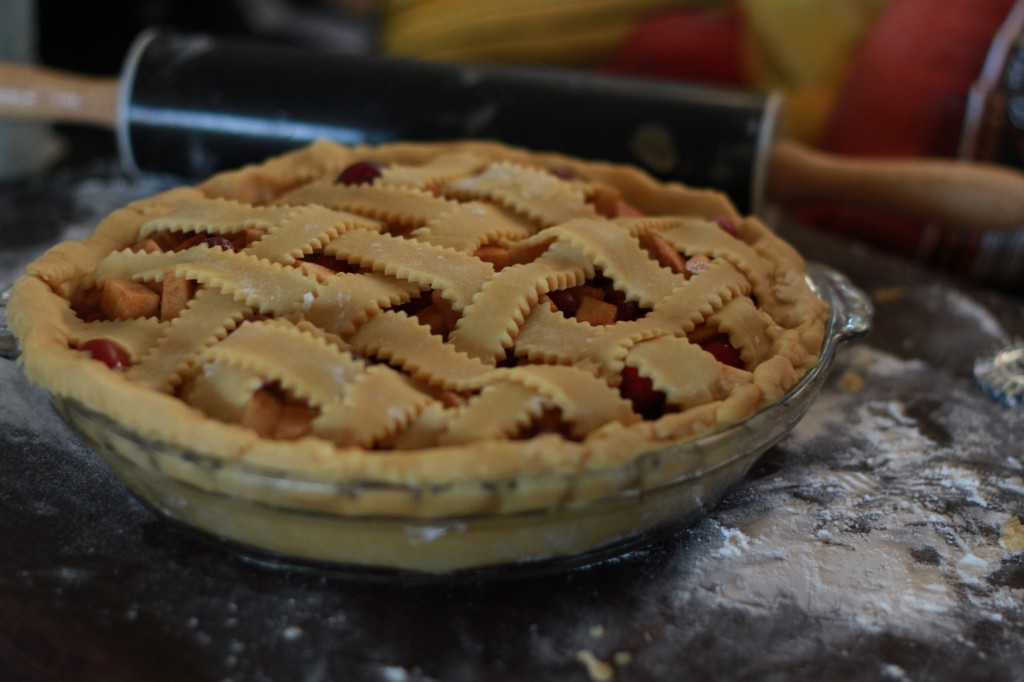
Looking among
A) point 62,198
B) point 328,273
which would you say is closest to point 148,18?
point 62,198

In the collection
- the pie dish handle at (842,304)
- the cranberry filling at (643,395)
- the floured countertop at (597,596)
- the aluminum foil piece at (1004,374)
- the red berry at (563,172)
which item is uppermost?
the red berry at (563,172)

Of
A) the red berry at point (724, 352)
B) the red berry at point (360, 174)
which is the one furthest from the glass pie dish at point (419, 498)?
the red berry at point (360, 174)

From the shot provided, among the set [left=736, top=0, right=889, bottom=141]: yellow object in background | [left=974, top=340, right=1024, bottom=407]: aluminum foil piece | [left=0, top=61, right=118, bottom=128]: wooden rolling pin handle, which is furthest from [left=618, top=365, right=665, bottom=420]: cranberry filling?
[left=736, top=0, right=889, bottom=141]: yellow object in background

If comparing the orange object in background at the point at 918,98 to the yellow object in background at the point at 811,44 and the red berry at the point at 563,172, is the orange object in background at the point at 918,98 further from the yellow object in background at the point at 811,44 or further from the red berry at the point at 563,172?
the red berry at the point at 563,172

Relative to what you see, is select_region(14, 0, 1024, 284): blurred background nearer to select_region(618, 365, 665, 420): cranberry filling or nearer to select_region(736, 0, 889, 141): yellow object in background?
select_region(736, 0, 889, 141): yellow object in background

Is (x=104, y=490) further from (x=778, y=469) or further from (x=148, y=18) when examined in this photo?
(x=148, y=18)

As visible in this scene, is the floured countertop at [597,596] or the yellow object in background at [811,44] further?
the yellow object in background at [811,44]
